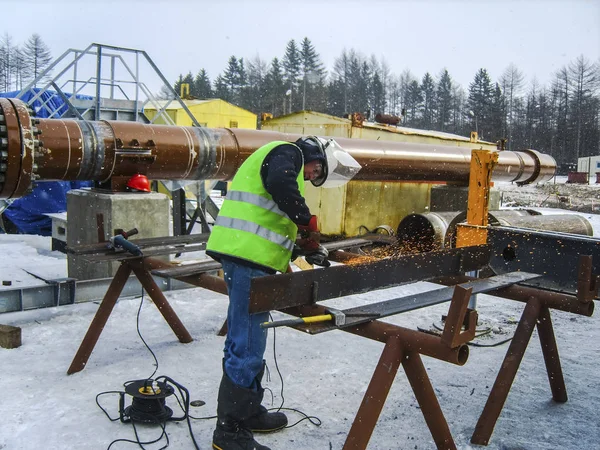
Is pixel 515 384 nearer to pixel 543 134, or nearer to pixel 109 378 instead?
pixel 109 378

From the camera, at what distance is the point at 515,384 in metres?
4.30

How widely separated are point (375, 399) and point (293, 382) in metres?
1.69

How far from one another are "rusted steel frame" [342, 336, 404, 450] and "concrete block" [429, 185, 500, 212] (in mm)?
8161

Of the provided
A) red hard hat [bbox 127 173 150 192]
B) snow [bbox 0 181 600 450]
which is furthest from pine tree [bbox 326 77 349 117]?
snow [bbox 0 181 600 450]

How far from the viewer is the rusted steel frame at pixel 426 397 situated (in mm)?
2781

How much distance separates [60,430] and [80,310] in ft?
8.70

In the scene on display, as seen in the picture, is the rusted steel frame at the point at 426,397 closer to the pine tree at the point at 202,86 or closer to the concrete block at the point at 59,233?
the concrete block at the point at 59,233

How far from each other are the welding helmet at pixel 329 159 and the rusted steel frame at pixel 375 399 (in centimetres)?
116

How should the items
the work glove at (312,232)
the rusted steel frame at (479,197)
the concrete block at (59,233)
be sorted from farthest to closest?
the concrete block at (59,233)
the rusted steel frame at (479,197)
the work glove at (312,232)

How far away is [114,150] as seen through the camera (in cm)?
556

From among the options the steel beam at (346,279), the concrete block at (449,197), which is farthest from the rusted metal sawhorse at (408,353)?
the concrete block at (449,197)

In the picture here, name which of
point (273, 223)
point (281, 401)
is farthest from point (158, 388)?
point (273, 223)

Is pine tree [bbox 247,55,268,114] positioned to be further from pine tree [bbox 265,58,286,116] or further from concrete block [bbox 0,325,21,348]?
concrete block [bbox 0,325,21,348]

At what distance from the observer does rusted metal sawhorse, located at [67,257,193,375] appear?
4.29 m
